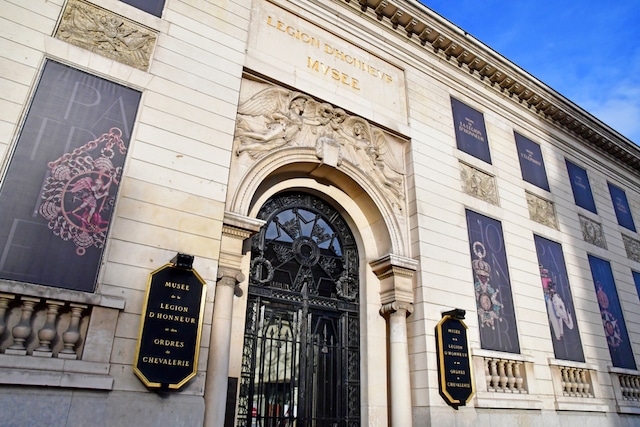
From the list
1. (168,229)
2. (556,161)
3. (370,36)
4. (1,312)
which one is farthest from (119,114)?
(556,161)

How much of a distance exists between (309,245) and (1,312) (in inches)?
219

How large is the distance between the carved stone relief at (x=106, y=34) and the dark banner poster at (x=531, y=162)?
34.1 ft

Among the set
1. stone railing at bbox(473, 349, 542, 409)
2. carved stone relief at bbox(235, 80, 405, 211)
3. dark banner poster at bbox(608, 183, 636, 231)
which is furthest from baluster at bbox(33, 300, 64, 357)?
dark banner poster at bbox(608, 183, 636, 231)

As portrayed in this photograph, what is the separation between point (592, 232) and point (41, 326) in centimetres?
1482

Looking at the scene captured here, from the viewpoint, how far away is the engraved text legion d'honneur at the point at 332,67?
987 cm

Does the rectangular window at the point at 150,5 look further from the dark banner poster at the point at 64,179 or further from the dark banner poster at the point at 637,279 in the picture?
the dark banner poster at the point at 637,279

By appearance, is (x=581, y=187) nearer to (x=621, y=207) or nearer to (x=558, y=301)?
(x=621, y=207)

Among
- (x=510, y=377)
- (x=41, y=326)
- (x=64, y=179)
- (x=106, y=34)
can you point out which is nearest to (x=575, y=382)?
(x=510, y=377)

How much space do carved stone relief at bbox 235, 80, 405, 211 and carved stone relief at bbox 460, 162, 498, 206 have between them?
6.05ft

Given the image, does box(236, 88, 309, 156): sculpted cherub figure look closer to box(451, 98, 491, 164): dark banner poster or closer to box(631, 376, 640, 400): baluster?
box(451, 98, 491, 164): dark banner poster

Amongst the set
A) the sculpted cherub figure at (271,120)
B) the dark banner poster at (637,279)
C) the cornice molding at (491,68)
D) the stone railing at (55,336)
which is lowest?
the stone railing at (55,336)

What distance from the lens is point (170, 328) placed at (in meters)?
6.16

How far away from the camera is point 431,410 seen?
831 centimetres

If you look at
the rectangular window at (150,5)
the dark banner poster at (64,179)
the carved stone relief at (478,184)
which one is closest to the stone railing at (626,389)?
the carved stone relief at (478,184)
